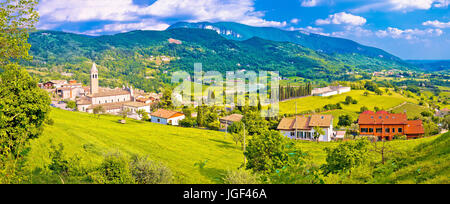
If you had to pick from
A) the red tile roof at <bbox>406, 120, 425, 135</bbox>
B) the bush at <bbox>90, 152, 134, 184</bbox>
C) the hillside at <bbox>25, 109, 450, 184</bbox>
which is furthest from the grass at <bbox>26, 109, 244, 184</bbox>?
the red tile roof at <bbox>406, 120, 425, 135</bbox>

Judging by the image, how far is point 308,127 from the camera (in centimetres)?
5116

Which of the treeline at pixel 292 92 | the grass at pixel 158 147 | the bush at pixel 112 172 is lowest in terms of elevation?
the grass at pixel 158 147

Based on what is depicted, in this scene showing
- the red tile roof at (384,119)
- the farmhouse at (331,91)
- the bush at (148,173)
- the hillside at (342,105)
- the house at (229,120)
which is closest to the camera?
the bush at (148,173)

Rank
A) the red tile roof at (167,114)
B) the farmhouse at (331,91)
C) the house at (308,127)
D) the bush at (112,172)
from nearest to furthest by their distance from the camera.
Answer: the bush at (112,172) → the house at (308,127) → the red tile roof at (167,114) → the farmhouse at (331,91)

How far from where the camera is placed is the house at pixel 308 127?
163 ft

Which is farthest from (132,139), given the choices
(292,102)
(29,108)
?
(292,102)

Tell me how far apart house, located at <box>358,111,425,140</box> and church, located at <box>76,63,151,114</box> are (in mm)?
58550

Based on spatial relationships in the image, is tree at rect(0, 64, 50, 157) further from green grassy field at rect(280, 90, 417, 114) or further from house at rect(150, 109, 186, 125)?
green grassy field at rect(280, 90, 417, 114)

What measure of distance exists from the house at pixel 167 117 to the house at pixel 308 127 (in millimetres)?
24420

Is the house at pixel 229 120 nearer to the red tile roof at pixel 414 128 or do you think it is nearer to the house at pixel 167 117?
the house at pixel 167 117

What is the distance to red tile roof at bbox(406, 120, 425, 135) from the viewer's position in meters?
52.5

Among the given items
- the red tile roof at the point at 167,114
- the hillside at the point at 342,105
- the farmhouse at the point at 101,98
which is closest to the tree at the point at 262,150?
the red tile roof at the point at 167,114

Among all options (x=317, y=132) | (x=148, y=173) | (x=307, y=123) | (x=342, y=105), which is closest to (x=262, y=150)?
(x=148, y=173)
